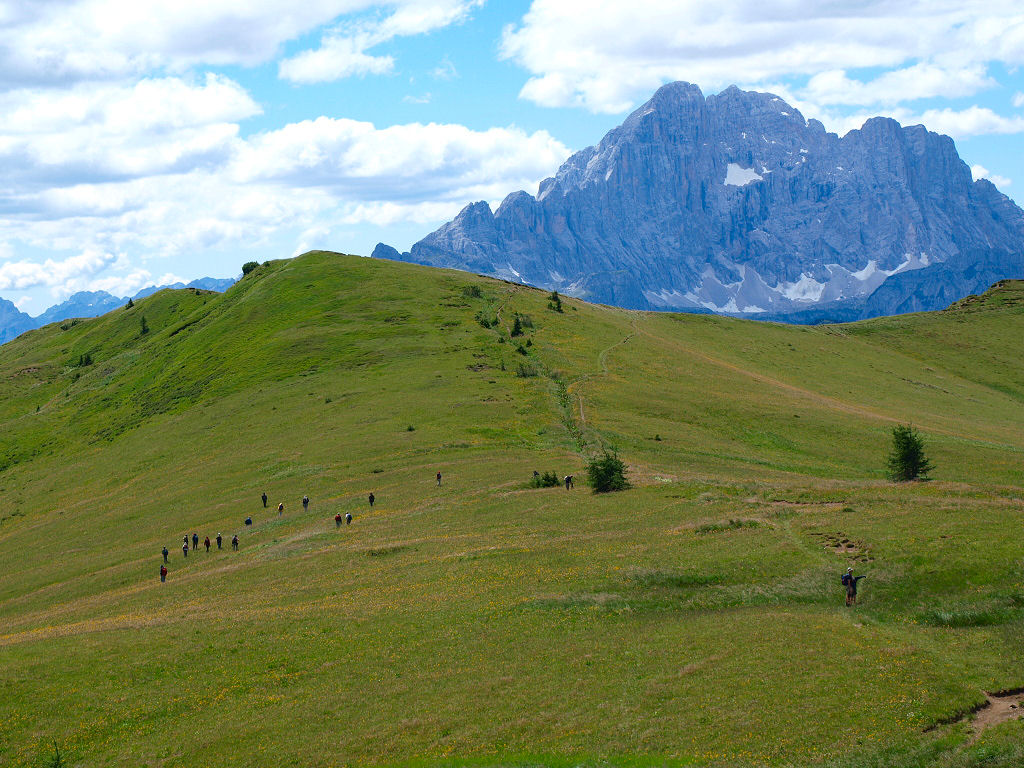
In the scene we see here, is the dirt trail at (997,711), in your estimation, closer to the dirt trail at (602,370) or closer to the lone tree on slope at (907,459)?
the lone tree on slope at (907,459)

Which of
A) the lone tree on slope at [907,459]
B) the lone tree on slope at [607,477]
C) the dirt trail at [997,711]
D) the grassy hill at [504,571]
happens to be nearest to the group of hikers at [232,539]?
the grassy hill at [504,571]

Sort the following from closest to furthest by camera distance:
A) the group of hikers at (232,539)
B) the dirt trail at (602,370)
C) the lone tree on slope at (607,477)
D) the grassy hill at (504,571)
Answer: the grassy hill at (504,571)
the group of hikers at (232,539)
the lone tree on slope at (607,477)
the dirt trail at (602,370)

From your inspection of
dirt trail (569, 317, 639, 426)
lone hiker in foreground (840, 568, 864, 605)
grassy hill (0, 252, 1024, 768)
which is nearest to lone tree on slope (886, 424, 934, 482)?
grassy hill (0, 252, 1024, 768)

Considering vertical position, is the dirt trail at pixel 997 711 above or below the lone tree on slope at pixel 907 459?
below

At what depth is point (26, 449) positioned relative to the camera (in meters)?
124

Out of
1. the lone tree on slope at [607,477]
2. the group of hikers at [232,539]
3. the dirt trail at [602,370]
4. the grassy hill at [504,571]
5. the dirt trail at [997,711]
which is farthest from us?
the dirt trail at [602,370]

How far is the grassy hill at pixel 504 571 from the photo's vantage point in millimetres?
32125

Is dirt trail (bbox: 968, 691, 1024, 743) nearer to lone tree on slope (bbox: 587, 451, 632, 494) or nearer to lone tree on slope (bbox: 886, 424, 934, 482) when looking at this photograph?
lone tree on slope (bbox: 587, 451, 632, 494)

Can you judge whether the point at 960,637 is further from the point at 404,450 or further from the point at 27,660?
the point at 404,450

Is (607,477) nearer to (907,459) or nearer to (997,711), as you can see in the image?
(907,459)

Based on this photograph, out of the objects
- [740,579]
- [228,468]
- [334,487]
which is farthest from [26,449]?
[740,579]

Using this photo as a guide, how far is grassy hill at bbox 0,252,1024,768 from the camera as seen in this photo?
105ft

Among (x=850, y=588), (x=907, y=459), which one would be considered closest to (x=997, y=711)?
(x=850, y=588)

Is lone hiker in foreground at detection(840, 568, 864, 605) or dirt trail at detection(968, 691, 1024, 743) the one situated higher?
lone hiker in foreground at detection(840, 568, 864, 605)
